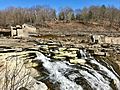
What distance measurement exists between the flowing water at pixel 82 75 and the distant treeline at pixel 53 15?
4115 centimetres

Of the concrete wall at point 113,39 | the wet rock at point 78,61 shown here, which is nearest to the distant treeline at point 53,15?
the concrete wall at point 113,39

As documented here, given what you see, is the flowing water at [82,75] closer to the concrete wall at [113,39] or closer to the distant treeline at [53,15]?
the concrete wall at [113,39]

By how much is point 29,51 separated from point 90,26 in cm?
3411

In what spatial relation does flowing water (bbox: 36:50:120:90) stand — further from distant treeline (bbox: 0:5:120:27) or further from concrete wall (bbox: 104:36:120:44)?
distant treeline (bbox: 0:5:120:27)

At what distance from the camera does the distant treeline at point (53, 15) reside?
189 feet

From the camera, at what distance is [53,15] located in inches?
2682

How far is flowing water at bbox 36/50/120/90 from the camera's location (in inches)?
450

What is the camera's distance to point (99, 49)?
50.6 feet

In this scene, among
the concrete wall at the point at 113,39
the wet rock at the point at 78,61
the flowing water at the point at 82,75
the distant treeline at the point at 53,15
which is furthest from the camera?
the distant treeline at the point at 53,15

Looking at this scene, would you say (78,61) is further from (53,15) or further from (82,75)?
(53,15)

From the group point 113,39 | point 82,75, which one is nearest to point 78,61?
Result: point 82,75

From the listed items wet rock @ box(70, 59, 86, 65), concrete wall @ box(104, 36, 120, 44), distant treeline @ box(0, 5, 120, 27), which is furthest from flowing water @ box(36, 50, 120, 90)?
distant treeline @ box(0, 5, 120, 27)

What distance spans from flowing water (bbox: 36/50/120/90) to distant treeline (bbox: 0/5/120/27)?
41150 mm

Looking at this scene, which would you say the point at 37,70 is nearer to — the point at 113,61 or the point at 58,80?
the point at 58,80
